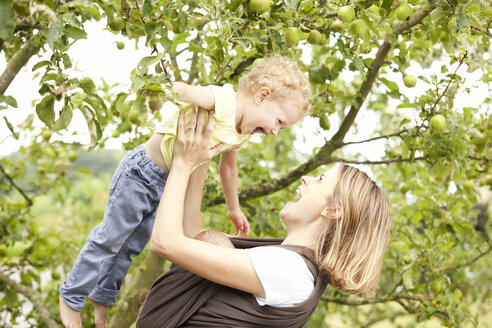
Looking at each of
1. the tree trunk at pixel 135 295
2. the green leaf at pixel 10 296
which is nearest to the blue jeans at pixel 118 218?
the tree trunk at pixel 135 295

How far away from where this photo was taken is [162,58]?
1297 millimetres

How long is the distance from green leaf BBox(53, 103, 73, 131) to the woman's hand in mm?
332

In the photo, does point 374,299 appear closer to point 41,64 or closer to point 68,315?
point 68,315

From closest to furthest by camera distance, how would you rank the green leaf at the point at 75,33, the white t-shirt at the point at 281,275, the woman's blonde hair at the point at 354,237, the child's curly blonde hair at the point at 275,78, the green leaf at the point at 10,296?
the green leaf at the point at 75,33 < the white t-shirt at the point at 281,275 < the woman's blonde hair at the point at 354,237 < the child's curly blonde hair at the point at 275,78 < the green leaf at the point at 10,296

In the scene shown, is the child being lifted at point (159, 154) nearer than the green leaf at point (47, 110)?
No

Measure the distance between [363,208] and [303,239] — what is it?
199 millimetres

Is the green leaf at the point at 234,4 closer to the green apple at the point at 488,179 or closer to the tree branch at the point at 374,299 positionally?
the tree branch at the point at 374,299

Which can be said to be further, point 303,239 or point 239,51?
point 239,51

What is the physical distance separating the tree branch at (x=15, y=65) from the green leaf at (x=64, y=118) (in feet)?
1.20

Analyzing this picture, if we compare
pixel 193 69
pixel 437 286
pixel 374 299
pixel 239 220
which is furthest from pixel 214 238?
pixel 437 286

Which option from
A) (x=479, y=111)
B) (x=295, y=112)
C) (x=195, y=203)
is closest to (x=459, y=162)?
(x=479, y=111)

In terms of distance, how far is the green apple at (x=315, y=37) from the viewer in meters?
1.82

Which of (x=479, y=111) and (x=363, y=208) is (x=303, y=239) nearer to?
(x=363, y=208)

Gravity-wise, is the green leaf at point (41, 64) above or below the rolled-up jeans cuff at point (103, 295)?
above
